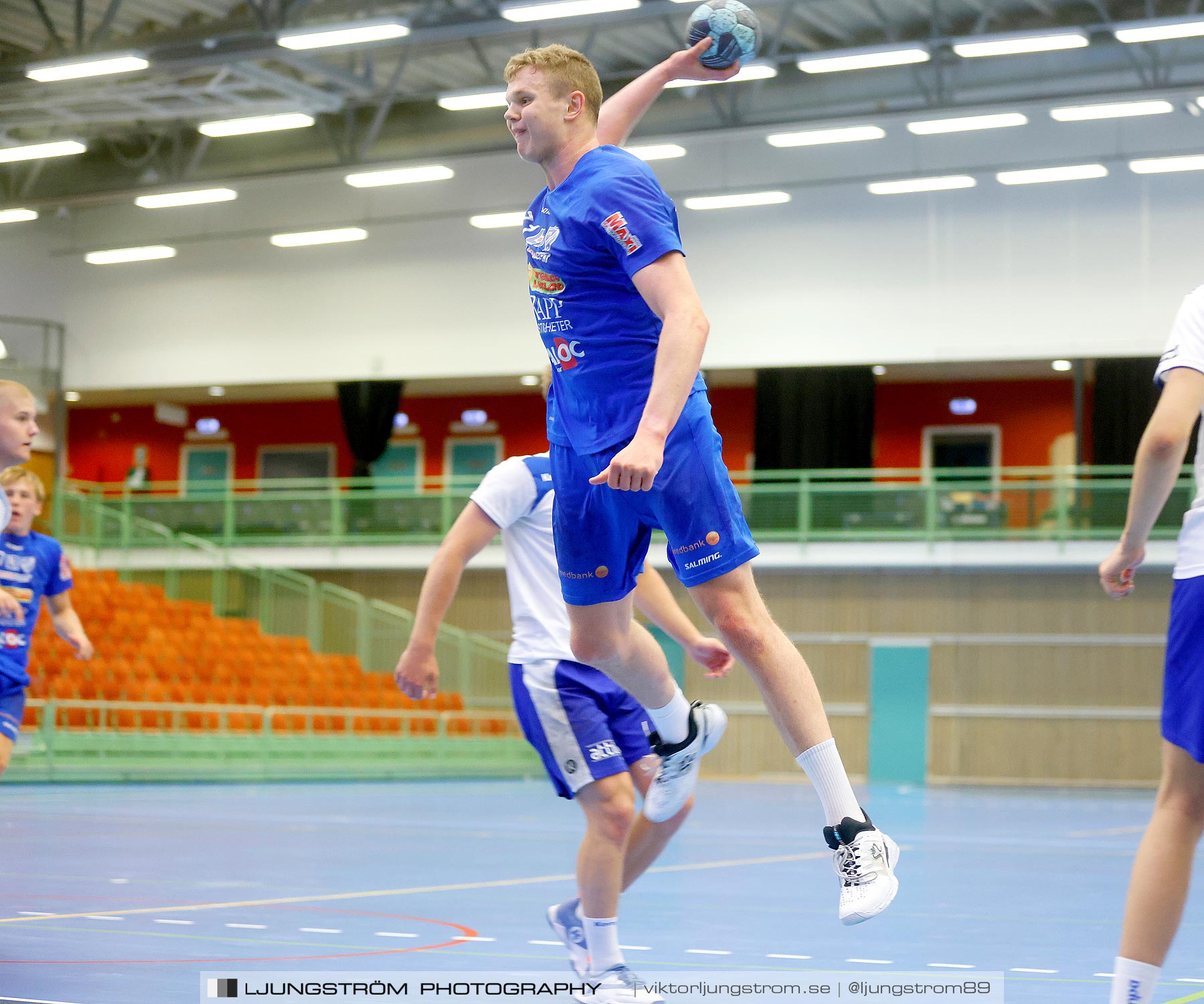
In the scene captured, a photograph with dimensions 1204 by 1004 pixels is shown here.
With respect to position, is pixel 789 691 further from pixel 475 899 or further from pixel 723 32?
pixel 475 899

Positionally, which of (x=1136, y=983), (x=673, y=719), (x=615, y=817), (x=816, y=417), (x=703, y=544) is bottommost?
(x=1136, y=983)

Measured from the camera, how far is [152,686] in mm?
19250

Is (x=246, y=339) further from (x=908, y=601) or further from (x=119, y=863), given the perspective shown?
(x=119, y=863)

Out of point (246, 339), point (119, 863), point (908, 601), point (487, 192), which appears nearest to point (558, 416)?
point (119, 863)

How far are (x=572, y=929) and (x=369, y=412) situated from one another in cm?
2553

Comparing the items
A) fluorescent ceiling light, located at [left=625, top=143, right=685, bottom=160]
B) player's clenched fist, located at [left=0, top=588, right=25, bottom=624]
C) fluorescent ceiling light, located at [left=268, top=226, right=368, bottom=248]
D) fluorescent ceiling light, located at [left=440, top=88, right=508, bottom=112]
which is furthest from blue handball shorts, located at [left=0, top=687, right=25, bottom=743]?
fluorescent ceiling light, located at [left=268, top=226, right=368, bottom=248]

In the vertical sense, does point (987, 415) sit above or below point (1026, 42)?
below

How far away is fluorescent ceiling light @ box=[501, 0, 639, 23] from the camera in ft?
60.4

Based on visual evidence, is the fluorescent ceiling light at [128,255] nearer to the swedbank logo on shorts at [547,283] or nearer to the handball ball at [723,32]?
the handball ball at [723,32]

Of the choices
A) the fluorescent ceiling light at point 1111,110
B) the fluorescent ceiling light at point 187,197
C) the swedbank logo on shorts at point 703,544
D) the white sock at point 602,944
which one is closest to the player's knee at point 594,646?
the swedbank logo on shorts at point 703,544

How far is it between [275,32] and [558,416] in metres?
17.7

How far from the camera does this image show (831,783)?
3.72 m

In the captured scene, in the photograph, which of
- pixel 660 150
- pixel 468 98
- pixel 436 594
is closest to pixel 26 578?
pixel 436 594

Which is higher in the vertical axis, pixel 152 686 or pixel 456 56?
pixel 456 56
